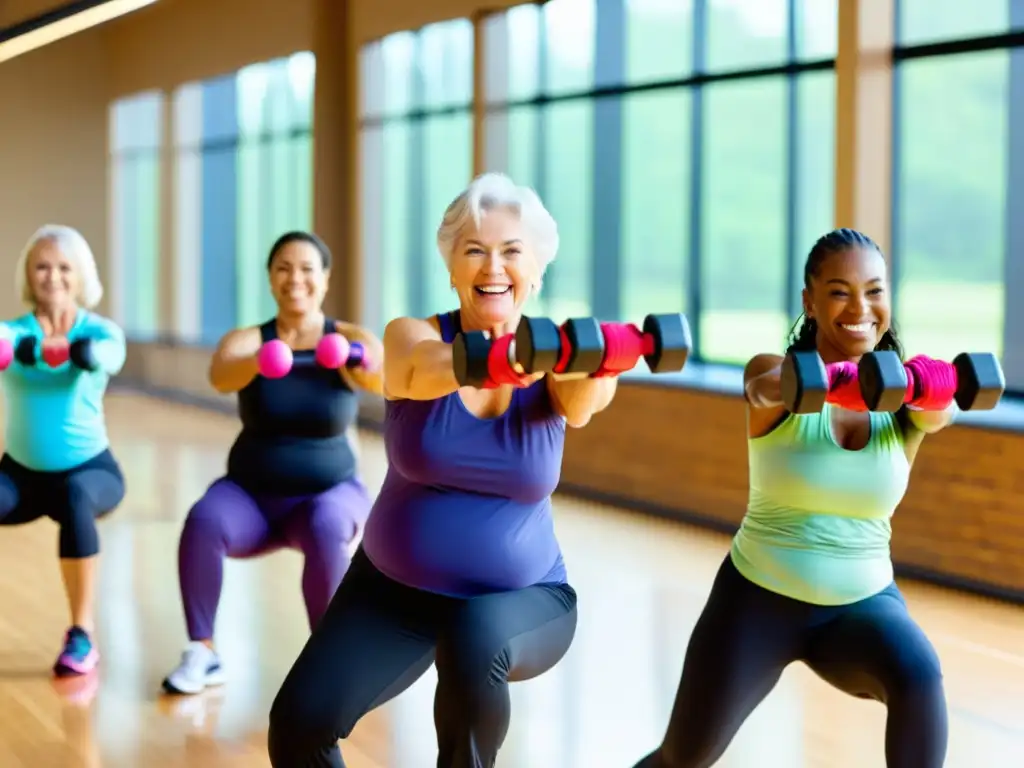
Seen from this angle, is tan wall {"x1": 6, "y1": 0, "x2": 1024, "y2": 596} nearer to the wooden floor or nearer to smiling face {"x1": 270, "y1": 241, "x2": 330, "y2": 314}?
the wooden floor

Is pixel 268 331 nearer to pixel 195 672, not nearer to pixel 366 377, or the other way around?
pixel 366 377

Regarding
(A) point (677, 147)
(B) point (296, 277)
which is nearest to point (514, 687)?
(B) point (296, 277)

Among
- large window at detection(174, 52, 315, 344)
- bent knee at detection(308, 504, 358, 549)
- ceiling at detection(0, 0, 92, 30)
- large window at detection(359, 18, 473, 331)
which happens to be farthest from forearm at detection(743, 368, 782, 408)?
large window at detection(174, 52, 315, 344)

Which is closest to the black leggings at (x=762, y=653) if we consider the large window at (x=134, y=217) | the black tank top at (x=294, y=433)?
the black tank top at (x=294, y=433)

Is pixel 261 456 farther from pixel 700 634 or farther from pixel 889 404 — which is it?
A: pixel 889 404

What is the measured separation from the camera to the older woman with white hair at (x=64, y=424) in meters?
3.53

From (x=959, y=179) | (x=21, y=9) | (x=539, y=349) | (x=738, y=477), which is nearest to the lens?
(x=539, y=349)

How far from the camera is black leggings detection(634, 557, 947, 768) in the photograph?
204 cm

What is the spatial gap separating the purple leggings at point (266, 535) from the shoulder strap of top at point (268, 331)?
373mm

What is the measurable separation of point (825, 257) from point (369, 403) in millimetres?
7124

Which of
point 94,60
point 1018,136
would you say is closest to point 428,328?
point 1018,136

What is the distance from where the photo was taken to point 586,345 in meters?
1.74

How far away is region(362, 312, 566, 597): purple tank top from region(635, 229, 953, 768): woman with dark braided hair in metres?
0.32

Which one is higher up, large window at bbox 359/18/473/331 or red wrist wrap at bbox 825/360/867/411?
large window at bbox 359/18/473/331
